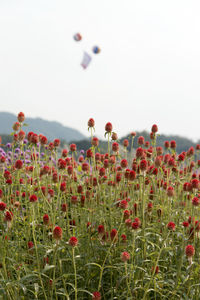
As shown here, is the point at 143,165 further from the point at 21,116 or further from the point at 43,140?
the point at 21,116

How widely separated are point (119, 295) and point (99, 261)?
0.40 metres

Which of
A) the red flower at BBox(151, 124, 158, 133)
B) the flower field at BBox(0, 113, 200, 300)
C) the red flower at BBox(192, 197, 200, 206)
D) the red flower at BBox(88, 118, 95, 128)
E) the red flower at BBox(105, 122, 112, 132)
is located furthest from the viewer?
the red flower at BBox(151, 124, 158, 133)

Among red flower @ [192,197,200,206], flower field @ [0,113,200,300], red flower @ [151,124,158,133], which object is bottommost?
flower field @ [0,113,200,300]

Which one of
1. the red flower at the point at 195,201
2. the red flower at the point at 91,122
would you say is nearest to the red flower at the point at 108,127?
the red flower at the point at 91,122

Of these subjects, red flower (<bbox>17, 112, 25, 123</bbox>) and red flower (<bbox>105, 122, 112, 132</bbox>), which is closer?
red flower (<bbox>105, 122, 112, 132</bbox>)

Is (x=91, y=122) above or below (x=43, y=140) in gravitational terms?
above

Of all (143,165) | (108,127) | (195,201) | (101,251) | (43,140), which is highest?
(108,127)

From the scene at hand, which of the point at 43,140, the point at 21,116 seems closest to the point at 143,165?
the point at 43,140

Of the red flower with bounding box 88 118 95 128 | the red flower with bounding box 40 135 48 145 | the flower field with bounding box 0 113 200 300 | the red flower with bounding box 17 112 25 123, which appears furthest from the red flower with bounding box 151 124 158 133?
the red flower with bounding box 17 112 25 123

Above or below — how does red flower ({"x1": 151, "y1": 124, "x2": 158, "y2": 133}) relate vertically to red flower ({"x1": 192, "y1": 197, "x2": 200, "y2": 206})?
above

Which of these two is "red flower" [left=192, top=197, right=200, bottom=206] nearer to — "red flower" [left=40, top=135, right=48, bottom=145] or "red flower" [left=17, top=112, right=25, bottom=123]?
"red flower" [left=40, top=135, right=48, bottom=145]

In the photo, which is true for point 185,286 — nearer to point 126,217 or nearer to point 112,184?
point 126,217

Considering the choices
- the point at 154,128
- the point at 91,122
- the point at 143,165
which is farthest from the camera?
the point at 154,128

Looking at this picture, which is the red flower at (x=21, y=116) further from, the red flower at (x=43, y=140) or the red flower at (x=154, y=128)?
the red flower at (x=154, y=128)
